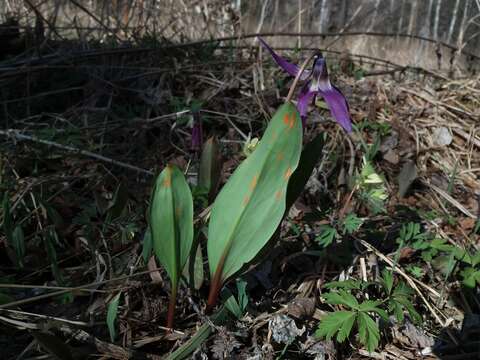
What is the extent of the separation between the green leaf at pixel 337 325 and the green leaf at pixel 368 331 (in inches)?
0.8

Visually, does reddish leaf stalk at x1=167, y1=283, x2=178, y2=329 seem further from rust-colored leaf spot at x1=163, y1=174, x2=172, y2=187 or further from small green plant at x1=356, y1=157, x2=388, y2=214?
small green plant at x1=356, y1=157, x2=388, y2=214

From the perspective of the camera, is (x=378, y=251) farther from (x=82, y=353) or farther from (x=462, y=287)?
(x=82, y=353)

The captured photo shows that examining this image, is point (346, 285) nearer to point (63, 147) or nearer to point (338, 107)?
point (338, 107)

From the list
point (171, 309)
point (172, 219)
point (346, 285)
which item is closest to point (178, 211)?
point (172, 219)

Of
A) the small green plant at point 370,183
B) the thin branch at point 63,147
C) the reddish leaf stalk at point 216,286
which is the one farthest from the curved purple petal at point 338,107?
the thin branch at point 63,147

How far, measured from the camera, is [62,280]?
4.79 feet

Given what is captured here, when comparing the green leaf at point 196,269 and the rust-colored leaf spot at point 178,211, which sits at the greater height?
the rust-colored leaf spot at point 178,211

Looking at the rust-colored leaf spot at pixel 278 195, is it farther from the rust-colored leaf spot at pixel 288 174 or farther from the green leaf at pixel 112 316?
the green leaf at pixel 112 316

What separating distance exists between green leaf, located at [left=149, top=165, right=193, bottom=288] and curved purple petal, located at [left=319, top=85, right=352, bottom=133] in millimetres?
387

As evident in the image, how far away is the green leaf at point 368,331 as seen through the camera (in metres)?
1.25

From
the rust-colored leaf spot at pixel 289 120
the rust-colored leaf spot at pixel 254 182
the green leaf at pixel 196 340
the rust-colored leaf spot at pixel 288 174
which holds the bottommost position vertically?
the green leaf at pixel 196 340

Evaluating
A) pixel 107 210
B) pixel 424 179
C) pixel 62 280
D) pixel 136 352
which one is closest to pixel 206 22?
pixel 424 179

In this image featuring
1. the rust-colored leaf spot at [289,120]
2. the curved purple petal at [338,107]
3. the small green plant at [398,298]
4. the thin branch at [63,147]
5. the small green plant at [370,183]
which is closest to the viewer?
the rust-colored leaf spot at [289,120]

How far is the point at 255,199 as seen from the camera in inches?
46.8
